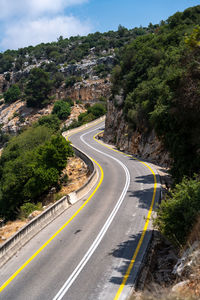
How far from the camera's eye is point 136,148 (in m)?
42.7

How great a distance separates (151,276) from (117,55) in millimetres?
111468

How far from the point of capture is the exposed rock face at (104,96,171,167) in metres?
35.8

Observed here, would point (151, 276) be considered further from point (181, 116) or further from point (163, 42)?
point (163, 42)

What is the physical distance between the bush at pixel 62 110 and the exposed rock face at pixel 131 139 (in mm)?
34979

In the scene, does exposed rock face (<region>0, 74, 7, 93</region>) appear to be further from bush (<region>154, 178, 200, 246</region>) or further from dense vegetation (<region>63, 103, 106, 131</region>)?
bush (<region>154, 178, 200, 246</region>)

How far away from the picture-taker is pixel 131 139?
44562 mm

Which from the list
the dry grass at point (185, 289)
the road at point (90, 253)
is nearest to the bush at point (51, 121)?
the road at point (90, 253)

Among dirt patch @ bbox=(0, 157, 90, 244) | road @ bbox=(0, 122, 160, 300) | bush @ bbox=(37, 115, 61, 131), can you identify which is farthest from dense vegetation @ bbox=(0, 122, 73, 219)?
bush @ bbox=(37, 115, 61, 131)

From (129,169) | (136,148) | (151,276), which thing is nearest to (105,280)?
(151,276)

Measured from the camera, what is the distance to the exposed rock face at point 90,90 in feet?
340

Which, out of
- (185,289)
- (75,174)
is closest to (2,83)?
(75,174)

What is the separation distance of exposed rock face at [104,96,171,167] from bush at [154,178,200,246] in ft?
68.4

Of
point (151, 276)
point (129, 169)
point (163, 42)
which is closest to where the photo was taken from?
point (151, 276)

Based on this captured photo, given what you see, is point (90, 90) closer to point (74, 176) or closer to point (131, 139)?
point (131, 139)
